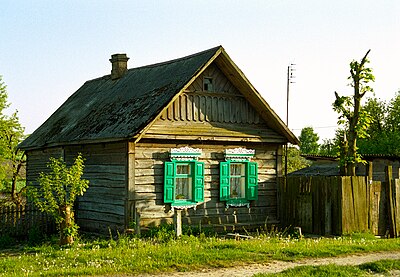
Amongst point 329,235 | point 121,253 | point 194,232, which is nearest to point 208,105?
point 194,232

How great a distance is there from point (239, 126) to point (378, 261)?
835 cm

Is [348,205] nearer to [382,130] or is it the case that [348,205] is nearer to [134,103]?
[134,103]

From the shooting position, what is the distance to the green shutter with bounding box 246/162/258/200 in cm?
2009

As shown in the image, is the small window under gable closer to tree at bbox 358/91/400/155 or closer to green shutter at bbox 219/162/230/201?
green shutter at bbox 219/162/230/201

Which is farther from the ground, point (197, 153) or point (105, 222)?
point (197, 153)

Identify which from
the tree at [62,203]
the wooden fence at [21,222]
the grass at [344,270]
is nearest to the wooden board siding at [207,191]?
the tree at [62,203]

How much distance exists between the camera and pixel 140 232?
17.1m

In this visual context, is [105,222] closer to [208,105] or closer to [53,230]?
[53,230]

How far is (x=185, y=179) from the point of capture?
18844 mm

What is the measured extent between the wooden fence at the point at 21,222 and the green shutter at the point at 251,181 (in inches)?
253

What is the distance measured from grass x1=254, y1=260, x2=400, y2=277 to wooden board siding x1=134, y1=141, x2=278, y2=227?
7.04 m

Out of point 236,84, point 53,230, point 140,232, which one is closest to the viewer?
point 140,232

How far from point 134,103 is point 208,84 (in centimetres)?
249

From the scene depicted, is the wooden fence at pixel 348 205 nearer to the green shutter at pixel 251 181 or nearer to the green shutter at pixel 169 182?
the green shutter at pixel 251 181
